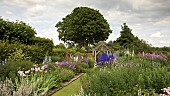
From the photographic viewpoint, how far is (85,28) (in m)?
41.6

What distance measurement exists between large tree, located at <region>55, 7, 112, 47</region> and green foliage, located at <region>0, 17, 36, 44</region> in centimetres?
2435

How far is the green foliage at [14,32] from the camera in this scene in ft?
53.4

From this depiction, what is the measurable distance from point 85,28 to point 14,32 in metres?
25.5

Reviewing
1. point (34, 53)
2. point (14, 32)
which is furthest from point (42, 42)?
point (34, 53)

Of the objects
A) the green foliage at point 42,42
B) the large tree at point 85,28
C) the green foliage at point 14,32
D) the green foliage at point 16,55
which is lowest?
the green foliage at point 16,55

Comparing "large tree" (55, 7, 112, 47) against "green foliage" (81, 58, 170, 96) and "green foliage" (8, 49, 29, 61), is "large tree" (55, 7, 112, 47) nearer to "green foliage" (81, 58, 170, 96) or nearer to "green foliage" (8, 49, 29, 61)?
"green foliage" (8, 49, 29, 61)

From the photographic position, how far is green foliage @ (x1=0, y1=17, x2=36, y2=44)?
16266mm

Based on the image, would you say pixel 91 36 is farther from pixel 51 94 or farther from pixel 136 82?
pixel 136 82

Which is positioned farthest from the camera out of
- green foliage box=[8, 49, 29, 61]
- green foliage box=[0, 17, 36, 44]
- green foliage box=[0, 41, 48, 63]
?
green foliage box=[0, 17, 36, 44]

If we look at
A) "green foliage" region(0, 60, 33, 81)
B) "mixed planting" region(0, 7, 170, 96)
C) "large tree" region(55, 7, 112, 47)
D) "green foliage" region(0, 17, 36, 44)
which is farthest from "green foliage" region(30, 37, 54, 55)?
"large tree" region(55, 7, 112, 47)

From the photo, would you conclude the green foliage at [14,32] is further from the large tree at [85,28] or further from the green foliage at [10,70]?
the large tree at [85,28]

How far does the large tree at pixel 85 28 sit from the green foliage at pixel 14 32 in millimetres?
24347

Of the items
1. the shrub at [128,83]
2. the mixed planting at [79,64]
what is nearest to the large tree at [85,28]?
the mixed planting at [79,64]

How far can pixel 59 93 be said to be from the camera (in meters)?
8.63
